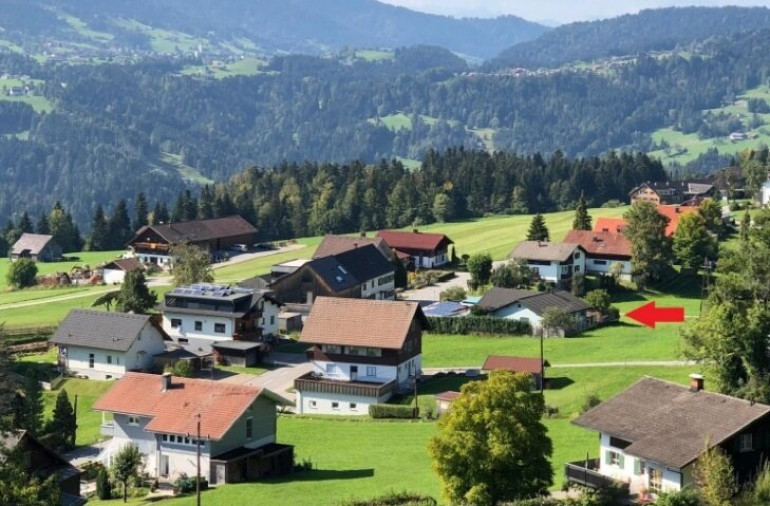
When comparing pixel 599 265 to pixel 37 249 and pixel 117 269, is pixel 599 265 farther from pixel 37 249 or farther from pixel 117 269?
pixel 37 249

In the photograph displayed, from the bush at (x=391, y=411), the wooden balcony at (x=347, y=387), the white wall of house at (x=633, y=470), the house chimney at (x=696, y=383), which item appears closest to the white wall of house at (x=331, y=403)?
the wooden balcony at (x=347, y=387)

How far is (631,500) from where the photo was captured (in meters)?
45.0

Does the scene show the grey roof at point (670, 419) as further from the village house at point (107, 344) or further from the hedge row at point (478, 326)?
the village house at point (107, 344)

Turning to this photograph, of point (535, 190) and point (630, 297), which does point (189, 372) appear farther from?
point (535, 190)

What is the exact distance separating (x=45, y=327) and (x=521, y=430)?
59853 mm

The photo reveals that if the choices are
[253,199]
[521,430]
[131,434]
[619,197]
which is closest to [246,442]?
[131,434]

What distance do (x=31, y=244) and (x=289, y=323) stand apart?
6351 cm

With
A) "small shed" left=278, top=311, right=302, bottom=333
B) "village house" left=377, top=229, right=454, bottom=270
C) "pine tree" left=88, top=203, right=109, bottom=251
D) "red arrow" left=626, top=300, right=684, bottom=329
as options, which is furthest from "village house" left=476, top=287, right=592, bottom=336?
"pine tree" left=88, top=203, right=109, bottom=251

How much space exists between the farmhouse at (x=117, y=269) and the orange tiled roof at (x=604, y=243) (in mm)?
44533

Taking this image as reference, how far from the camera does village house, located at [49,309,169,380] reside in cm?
8106

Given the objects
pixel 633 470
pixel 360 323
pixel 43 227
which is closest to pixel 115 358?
pixel 360 323

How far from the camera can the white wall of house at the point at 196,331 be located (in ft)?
282

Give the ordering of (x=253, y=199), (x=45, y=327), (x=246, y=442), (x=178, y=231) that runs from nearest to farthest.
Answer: (x=246, y=442), (x=45, y=327), (x=178, y=231), (x=253, y=199)

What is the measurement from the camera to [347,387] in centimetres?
7156
